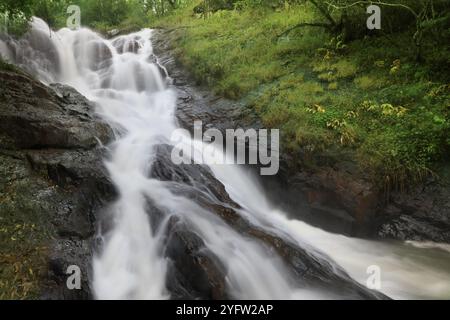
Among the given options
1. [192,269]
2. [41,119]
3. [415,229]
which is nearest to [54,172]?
[41,119]

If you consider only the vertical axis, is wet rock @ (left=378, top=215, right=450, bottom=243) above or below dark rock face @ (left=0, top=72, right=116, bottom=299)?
below

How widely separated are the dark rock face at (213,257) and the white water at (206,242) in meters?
0.16

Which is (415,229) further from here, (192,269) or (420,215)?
(192,269)

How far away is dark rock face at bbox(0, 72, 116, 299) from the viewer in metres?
5.85

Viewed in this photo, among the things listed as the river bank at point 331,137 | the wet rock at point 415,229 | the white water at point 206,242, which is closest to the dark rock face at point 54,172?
the white water at point 206,242

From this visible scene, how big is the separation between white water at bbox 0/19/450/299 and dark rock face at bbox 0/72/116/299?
355mm

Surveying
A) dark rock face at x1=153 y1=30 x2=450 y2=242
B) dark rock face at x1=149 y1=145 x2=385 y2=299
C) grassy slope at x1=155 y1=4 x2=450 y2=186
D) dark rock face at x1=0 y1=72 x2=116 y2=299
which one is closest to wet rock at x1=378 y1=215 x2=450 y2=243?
dark rock face at x1=153 y1=30 x2=450 y2=242

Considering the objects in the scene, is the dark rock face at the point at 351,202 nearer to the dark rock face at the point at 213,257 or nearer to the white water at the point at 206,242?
the white water at the point at 206,242

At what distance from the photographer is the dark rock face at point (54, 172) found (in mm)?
5848

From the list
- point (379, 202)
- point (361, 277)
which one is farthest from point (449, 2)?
point (361, 277)

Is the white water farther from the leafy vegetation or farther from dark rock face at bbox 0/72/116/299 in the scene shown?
the leafy vegetation

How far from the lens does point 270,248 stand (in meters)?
6.46

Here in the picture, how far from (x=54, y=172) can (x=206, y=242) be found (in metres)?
3.05

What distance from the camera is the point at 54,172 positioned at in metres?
6.99
